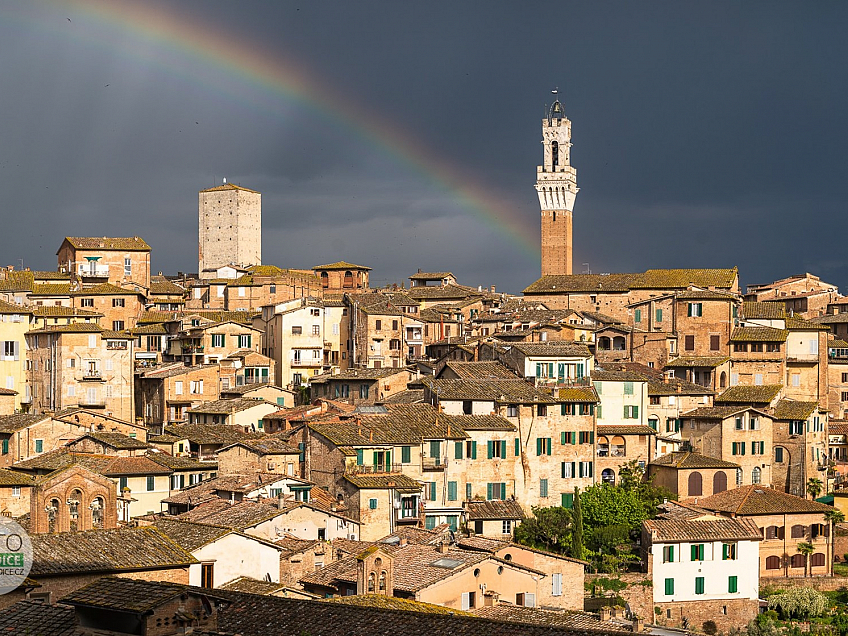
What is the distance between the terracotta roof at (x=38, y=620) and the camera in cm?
1919

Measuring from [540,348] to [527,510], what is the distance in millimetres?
8514

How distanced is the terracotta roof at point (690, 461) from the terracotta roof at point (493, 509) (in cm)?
831

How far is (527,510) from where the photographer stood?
55906 mm

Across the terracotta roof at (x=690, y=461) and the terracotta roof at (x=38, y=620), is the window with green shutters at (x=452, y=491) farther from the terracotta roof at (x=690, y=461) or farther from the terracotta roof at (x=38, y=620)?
the terracotta roof at (x=38, y=620)

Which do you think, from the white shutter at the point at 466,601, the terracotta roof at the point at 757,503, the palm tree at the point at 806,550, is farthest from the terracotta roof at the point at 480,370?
the white shutter at the point at 466,601

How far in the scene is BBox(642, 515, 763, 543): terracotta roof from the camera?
167 ft

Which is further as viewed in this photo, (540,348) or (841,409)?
(841,409)

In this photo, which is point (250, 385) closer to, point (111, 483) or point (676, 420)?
point (676, 420)

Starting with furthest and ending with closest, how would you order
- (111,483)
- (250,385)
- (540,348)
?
(250,385), (540,348), (111,483)

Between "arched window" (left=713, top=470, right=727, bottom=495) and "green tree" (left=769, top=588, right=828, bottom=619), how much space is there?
7585 mm

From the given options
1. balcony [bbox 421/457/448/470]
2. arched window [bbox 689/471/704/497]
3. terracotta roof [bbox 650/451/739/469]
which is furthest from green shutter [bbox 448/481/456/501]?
arched window [bbox 689/471/704/497]

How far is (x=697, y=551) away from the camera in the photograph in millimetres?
50938

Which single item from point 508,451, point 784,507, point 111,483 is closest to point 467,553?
point 111,483

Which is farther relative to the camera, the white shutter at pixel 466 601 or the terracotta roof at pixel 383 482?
the terracotta roof at pixel 383 482
